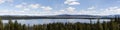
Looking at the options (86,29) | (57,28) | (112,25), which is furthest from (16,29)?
(112,25)

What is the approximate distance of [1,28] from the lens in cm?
1143

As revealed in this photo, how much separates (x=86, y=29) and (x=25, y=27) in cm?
214

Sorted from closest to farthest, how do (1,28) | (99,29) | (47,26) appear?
(1,28) → (99,29) → (47,26)

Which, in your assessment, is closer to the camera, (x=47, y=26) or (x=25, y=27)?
(x=25, y=27)

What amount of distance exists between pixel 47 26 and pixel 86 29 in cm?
170

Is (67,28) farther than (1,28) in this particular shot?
Yes

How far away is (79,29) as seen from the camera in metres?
12.5

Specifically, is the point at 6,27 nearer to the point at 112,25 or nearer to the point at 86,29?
the point at 86,29

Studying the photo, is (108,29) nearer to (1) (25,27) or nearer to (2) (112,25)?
(2) (112,25)

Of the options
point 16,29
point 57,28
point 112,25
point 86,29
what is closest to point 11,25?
point 16,29

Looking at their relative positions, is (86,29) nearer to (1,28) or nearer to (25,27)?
(25,27)

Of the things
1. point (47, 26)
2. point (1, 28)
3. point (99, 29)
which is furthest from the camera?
point (47, 26)

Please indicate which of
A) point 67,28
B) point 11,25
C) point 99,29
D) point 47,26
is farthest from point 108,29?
point 11,25

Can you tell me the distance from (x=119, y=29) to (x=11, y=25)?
3.82 metres
